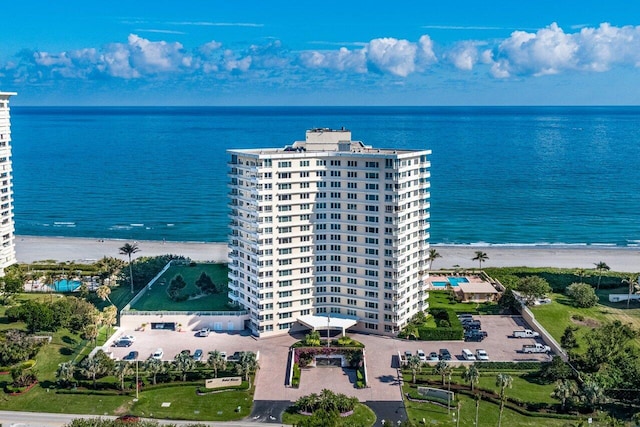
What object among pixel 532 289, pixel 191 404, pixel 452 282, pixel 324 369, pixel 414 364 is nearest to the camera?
pixel 191 404

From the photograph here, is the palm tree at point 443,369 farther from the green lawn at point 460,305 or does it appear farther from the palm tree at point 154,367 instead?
the palm tree at point 154,367

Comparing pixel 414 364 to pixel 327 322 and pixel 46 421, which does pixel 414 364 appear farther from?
pixel 46 421

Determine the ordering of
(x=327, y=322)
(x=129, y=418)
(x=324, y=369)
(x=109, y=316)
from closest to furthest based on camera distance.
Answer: (x=129, y=418) < (x=324, y=369) < (x=109, y=316) < (x=327, y=322)

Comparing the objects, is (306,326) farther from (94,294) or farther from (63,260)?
(63,260)

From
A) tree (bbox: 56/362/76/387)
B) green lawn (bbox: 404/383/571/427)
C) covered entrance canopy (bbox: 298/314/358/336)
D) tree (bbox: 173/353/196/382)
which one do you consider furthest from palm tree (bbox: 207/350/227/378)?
green lawn (bbox: 404/383/571/427)

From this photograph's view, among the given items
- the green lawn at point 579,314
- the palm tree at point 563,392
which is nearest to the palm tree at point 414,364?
the palm tree at point 563,392

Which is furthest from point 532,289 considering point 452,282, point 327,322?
point 327,322

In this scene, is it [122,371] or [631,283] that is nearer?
[122,371]
